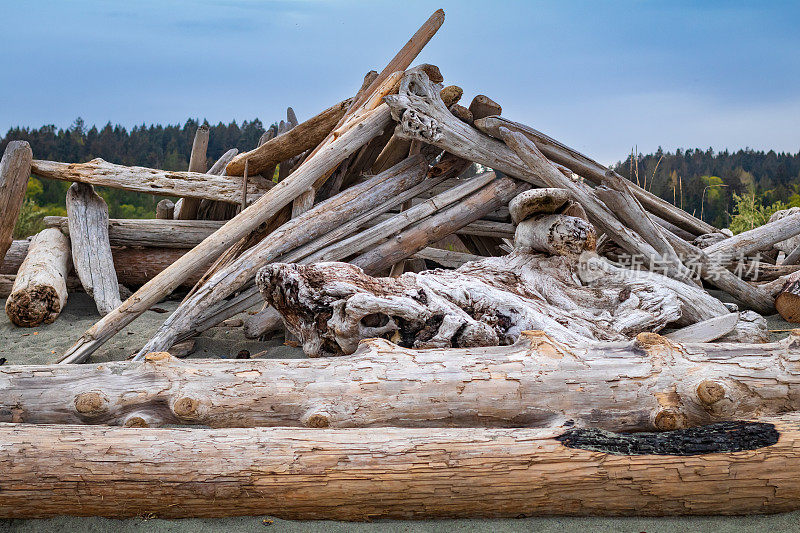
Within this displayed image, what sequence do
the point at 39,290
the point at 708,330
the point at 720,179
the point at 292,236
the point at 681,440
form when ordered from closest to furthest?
the point at 681,440
the point at 708,330
the point at 292,236
the point at 39,290
the point at 720,179

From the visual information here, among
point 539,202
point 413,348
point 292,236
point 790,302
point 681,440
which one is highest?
point 539,202

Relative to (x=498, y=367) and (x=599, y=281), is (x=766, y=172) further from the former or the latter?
(x=498, y=367)

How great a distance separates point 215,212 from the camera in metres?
7.58

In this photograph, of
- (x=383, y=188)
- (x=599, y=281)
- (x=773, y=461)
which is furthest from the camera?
(x=383, y=188)

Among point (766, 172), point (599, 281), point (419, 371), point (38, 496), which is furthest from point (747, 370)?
point (766, 172)

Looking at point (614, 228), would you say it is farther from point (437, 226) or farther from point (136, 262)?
point (136, 262)

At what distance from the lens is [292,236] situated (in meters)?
5.05

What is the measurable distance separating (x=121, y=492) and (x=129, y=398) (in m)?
0.67

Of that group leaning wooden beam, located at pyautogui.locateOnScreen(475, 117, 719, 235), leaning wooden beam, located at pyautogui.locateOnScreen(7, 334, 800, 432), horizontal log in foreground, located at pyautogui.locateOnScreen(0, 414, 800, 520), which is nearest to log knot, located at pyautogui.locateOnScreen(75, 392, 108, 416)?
leaning wooden beam, located at pyautogui.locateOnScreen(7, 334, 800, 432)

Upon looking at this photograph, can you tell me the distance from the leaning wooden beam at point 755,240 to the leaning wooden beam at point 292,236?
10.2 feet

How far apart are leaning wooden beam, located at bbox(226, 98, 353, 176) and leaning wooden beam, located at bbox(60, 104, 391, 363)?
95 cm

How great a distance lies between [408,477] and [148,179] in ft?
17.7

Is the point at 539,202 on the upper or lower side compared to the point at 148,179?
lower

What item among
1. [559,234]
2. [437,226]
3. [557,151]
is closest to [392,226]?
[437,226]
